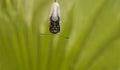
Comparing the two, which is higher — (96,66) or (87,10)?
(87,10)

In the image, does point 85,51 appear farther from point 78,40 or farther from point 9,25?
point 9,25

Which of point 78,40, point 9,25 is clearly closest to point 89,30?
point 78,40

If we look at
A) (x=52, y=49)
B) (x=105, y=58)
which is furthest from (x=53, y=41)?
(x=105, y=58)

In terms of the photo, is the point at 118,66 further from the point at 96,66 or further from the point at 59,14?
the point at 59,14

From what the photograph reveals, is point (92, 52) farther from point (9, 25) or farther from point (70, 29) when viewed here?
point (9, 25)

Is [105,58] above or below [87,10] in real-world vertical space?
below
